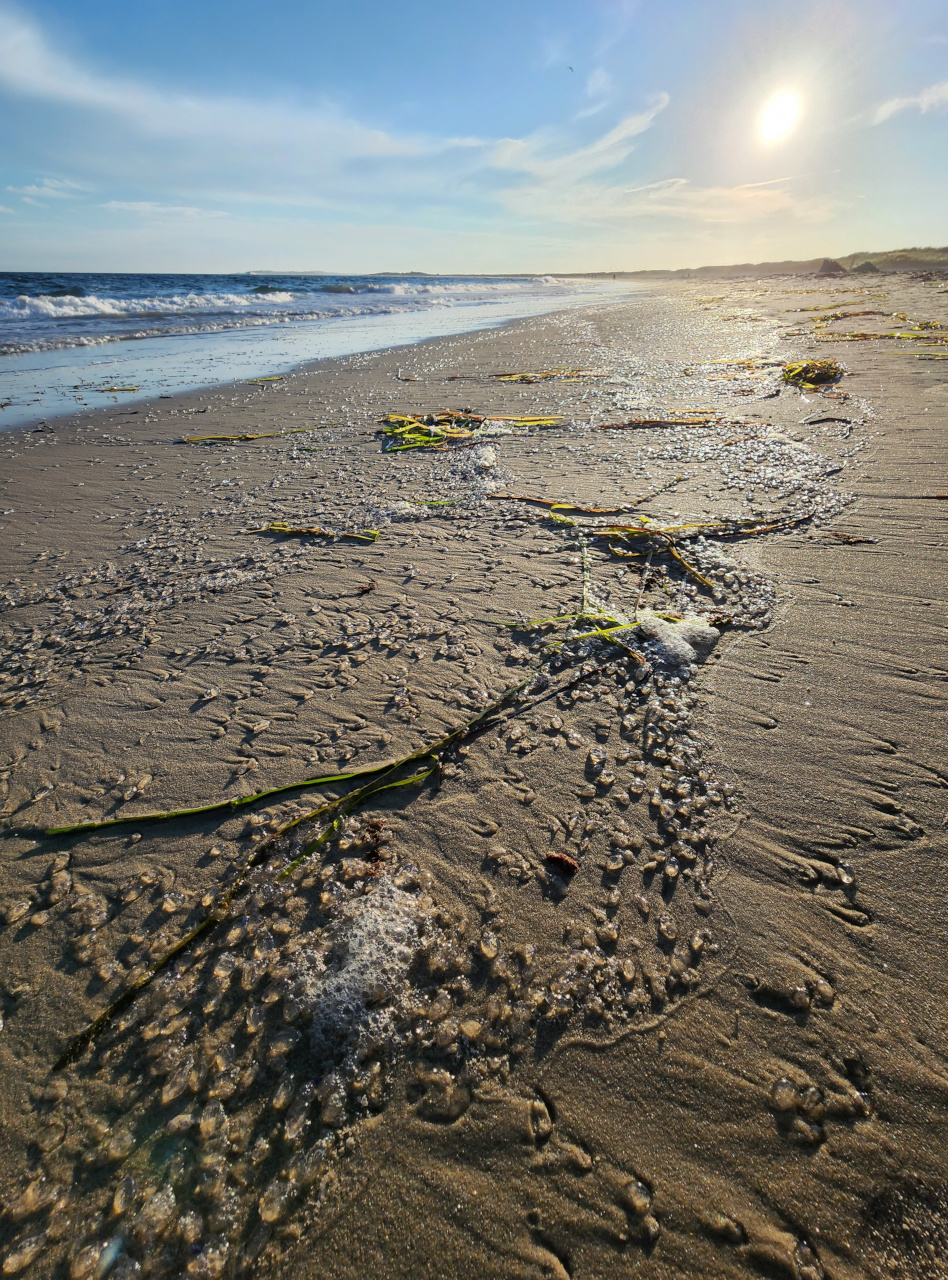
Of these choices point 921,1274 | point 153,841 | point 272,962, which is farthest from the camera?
point 153,841

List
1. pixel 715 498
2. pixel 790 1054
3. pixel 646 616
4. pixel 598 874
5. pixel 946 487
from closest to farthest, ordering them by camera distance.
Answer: pixel 790 1054 → pixel 598 874 → pixel 646 616 → pixel 946 487 → pixel 715 498

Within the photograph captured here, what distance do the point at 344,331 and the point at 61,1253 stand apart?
59.3ft

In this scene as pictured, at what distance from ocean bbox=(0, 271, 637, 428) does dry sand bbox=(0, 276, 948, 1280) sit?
707 cm

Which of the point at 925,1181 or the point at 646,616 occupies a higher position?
the point at 646,616

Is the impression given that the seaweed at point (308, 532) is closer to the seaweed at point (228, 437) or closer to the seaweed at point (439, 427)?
the seaweed at point (439, 427)

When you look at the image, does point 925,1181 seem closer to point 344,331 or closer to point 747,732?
point 747,732

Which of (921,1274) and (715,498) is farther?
(715,498)

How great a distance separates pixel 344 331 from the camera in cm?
1595

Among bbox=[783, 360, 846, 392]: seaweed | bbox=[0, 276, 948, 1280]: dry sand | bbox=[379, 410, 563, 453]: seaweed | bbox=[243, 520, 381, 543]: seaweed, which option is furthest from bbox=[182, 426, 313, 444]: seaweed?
bbox=[783, 360, 846, 392]: seaweed

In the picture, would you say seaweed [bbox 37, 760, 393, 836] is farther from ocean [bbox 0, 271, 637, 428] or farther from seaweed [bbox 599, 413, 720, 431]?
ocean [bbox 0, 271, 637, 428]

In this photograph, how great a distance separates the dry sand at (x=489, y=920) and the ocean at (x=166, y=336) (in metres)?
7.07

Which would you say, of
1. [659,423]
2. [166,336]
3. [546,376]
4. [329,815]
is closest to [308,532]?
[329,815]

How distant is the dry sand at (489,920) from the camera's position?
104 cm

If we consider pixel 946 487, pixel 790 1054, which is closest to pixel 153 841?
pixel 790 1054
